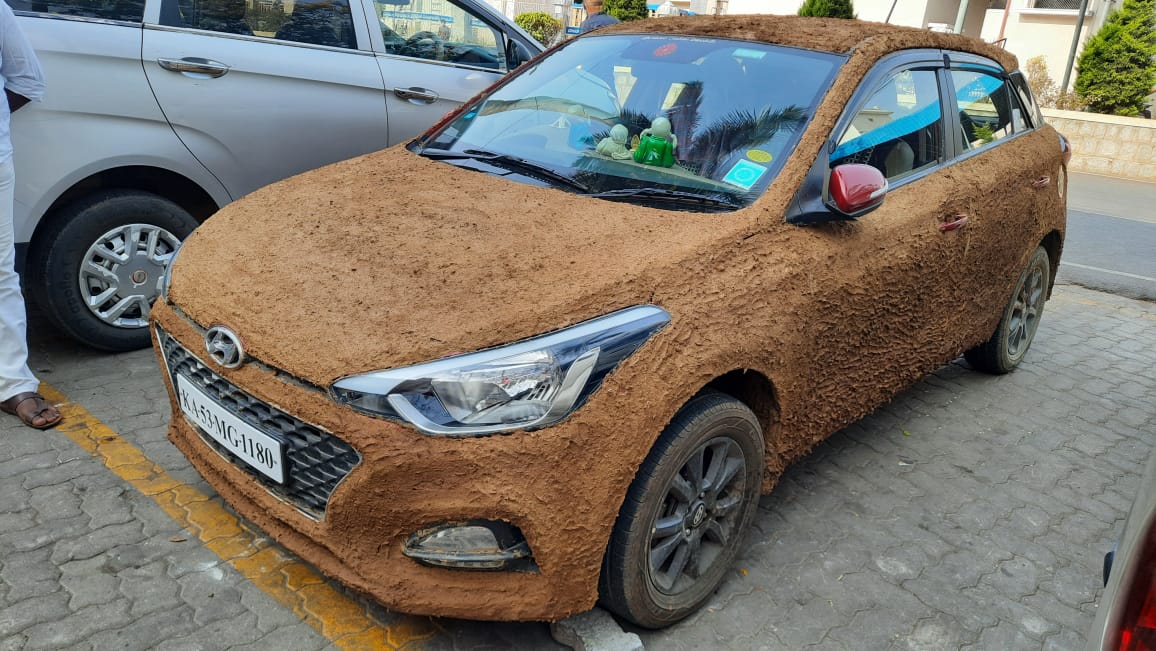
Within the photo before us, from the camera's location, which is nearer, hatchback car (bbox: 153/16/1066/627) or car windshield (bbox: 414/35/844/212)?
hatchback car (bbox: 153/16/1066/627)

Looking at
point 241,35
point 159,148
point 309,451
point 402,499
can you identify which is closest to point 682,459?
point 402,499

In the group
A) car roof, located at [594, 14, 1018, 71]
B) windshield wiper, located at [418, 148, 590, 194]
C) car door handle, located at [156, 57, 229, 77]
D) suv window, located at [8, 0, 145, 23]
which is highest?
car roof, located at [594, 14, 1018, 71]

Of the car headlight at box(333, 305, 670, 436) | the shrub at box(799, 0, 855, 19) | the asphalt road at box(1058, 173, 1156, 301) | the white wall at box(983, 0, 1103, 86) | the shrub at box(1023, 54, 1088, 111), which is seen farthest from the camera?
the white wall at box(983, 0, 1103, 86)

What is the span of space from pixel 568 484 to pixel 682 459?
1.33 ft

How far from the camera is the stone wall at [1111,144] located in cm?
1495

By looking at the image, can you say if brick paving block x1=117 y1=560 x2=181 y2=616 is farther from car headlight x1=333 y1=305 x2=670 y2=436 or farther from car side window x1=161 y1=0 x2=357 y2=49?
car side window x1=161 y1=0 x2=357 y2=49

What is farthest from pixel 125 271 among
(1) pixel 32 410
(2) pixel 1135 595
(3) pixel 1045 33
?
(3) pixel 1045 33

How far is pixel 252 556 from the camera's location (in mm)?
2764

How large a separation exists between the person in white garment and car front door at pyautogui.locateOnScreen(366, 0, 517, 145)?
1823 millimetres

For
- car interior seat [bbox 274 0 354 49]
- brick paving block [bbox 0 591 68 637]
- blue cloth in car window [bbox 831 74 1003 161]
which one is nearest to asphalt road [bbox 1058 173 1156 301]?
blue cloth in car window [bbox 831 74 1003 161]

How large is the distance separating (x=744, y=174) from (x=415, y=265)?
A: 115 centimetres

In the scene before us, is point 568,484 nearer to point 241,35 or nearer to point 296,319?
point 296,319

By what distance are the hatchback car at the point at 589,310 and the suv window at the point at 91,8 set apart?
1.42 m

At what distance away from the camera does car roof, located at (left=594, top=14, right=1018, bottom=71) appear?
10.7 ft
